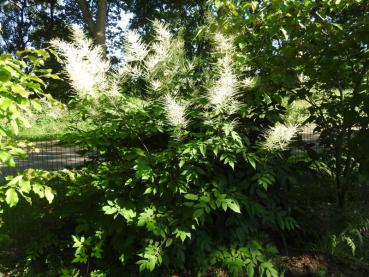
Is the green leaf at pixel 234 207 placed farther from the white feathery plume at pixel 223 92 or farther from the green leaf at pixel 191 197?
the white feathery plume at pixel 223 92

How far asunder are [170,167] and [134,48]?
103cm

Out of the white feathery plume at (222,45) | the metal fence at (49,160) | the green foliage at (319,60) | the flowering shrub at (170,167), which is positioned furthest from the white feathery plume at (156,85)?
the metal fence at (49,160)

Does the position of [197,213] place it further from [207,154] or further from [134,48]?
[134,48]

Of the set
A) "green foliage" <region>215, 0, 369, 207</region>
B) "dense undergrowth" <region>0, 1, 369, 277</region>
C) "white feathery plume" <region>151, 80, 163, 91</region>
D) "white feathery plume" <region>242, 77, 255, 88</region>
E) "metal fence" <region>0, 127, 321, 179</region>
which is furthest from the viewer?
"metal fence" <region>0, 127, 321, 179</region>

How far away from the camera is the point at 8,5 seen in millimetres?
29891

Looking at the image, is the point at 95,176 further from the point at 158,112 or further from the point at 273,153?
the point at 273,153

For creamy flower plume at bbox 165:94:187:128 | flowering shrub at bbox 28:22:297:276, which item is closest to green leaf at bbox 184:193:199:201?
flowering shrub at bbox 28:22:297:276

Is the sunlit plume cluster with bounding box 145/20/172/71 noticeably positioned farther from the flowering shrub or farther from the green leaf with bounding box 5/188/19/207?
the green leaf with bounding box 5/188/19/207

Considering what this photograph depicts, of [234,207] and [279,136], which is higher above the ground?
[279,136]

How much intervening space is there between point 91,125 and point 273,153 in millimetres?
1586

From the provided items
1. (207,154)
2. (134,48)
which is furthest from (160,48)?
(207,154)

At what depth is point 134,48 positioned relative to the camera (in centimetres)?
332

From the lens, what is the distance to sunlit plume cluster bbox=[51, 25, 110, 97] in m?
2.92

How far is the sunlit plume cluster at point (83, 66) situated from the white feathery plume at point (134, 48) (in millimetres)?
234
